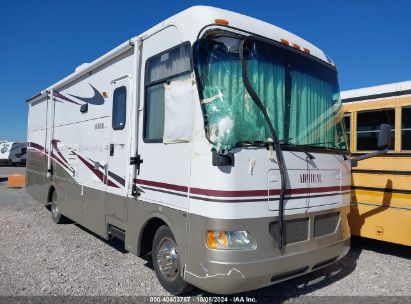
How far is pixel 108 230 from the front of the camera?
5629mm

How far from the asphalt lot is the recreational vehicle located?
0.44 meters

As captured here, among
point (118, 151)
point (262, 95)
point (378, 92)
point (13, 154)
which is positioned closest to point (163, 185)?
point (118, 151)

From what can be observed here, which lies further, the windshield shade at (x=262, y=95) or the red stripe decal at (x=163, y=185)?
the red stripe decal at (x=163, y=185)

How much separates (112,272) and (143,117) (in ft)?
7.02

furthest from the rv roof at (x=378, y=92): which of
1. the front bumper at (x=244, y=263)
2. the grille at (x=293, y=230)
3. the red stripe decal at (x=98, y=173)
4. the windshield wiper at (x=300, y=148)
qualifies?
the red stripe decal at (x=98, y=173)

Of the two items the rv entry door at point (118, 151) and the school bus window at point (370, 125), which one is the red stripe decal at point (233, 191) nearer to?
the rv entry door at point (118, 151)

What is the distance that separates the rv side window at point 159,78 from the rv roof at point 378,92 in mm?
3549

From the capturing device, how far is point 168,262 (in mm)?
4344

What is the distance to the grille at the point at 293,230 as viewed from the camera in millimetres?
3834

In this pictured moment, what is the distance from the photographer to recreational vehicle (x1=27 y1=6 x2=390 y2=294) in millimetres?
3584

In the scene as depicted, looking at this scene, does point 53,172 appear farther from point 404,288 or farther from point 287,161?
point 404,288

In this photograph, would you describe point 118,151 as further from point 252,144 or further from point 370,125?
point 370,125

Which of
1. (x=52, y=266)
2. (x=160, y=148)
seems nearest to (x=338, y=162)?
(x=160, y=148)

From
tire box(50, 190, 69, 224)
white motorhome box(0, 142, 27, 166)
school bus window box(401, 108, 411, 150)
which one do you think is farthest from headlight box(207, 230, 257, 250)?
white motorhome box(0, 142, 27, 166)
